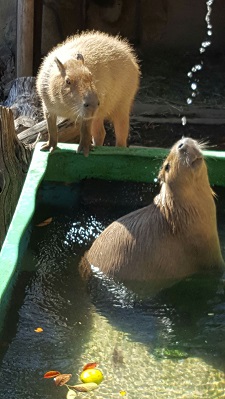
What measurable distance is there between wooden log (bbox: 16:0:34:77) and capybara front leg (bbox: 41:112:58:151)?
2.58m

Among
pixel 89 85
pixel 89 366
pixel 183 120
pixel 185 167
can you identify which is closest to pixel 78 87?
pixel 89 85

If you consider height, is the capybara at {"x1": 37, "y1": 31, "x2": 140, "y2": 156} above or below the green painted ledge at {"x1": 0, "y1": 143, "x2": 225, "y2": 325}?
above

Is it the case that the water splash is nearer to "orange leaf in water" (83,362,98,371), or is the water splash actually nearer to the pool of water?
the pool of water

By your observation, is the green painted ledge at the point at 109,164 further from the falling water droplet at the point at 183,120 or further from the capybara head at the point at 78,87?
the falling water droplet at the point at 183,120

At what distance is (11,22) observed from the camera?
318 inches

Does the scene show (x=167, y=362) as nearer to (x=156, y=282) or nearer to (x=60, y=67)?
(x=156, y=282)

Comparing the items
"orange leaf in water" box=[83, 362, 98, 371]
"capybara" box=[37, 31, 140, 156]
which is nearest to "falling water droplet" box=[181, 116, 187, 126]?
"capybara" box=[37, 31, 140, 156]

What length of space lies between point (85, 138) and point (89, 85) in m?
0.33

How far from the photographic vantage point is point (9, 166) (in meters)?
4.66

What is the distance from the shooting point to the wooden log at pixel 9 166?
454cm

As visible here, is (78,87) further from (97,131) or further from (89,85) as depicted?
(97,131)

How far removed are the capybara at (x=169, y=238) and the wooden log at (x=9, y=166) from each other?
1.19m

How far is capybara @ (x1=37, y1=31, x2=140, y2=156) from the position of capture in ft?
13.9

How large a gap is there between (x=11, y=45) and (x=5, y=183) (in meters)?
3.78
